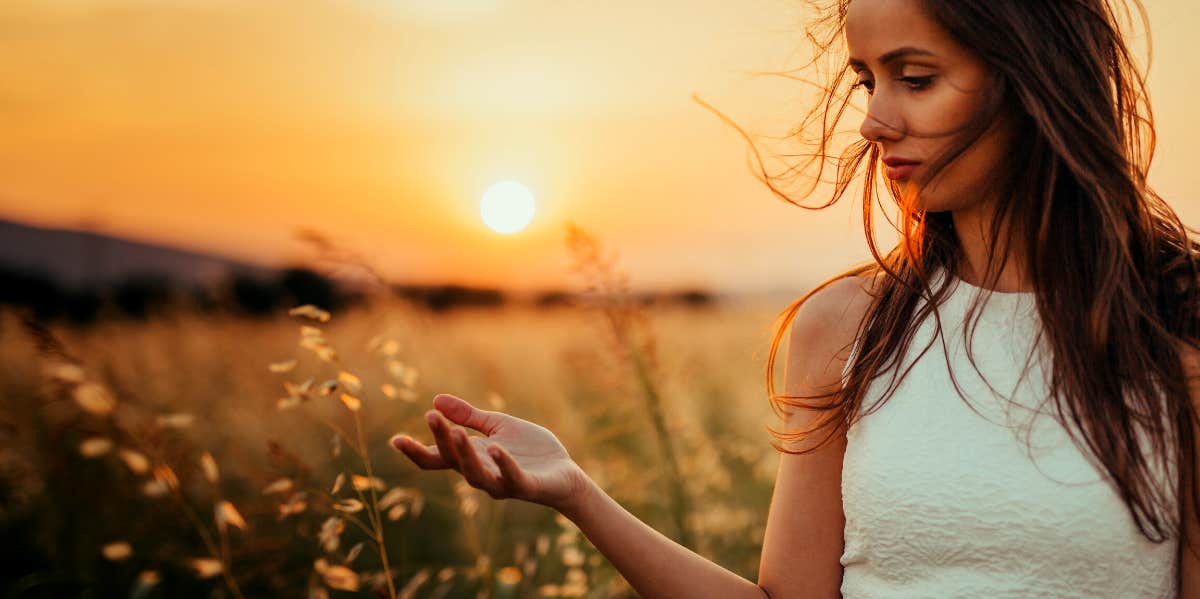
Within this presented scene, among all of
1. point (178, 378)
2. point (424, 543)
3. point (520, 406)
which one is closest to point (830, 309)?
point (424, 543)

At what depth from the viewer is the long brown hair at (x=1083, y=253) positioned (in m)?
1.33

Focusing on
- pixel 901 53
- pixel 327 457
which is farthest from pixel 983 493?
pixel 327 457

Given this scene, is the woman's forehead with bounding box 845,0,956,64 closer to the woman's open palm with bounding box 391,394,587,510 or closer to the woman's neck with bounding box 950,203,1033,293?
the woman's neck with bounding box 950,203,1033,293

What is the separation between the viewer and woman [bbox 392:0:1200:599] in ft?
4.30

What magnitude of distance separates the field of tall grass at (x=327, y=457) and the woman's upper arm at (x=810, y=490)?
0.30 feet

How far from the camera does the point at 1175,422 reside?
1.33 m

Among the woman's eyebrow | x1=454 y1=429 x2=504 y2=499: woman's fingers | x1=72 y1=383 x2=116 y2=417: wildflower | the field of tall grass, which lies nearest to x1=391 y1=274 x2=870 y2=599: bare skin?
x1=454 y1=429 x2=504 y2=499: woman's fingers

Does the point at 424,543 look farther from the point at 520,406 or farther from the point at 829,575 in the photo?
the point at 829,575

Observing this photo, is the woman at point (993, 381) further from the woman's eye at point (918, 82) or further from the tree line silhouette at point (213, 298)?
the tree line silhouette at point (213, 298)

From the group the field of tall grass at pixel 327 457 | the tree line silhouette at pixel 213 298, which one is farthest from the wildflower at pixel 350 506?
the tree line silhouette at pixel 213 298

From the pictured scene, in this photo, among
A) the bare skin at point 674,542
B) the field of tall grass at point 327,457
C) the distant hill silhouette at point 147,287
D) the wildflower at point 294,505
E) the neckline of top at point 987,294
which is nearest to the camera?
the bare skin at point 674,542

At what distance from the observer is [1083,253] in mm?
1481

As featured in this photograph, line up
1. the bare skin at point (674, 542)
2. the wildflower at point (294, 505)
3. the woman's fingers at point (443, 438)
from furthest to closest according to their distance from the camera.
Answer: the wildflower at point (294, 505)
the bare skin at point (674, 542)
the woman's fingers at point (443, 438)

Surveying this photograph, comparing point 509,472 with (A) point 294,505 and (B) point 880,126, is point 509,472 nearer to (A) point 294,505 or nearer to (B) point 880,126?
(A) point 294,505
